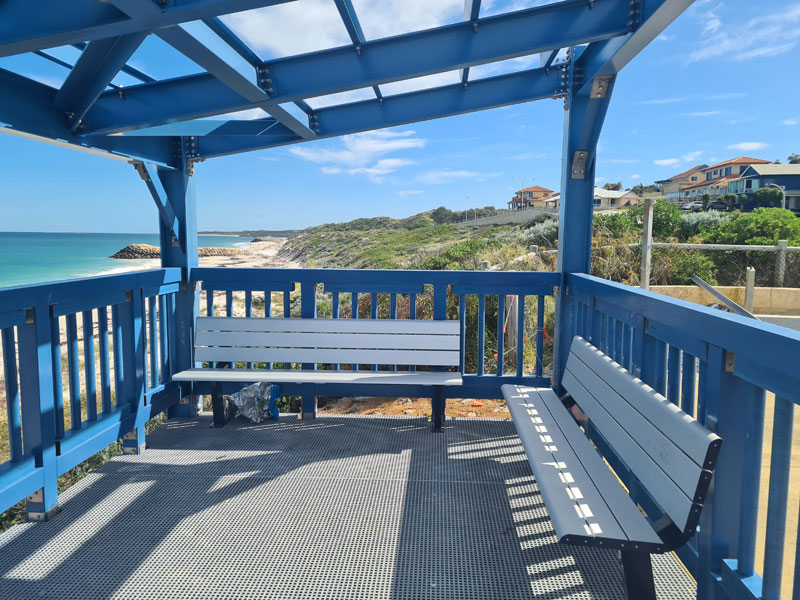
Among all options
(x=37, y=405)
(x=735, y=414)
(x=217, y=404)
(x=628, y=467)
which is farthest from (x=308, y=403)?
(x=735, y=414)

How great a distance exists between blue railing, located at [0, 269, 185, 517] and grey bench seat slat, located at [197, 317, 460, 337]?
0.67 meters

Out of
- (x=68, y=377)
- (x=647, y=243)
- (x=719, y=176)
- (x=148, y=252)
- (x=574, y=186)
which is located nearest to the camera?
(x=68, y=377)

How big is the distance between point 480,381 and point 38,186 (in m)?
69.0

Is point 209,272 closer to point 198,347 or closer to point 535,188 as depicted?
point 198,347

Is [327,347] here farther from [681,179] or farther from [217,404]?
[681,179]

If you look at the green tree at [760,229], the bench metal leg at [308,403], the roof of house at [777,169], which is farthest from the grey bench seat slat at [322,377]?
the roof of house at [777,169]

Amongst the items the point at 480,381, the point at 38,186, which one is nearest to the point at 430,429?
the point at 480,381

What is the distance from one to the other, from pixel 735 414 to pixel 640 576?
1.97 ft

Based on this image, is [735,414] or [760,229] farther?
[760,229]

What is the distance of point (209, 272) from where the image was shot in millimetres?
3947

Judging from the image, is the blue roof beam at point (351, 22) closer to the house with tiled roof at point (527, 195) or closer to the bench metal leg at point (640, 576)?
the bench metal leg at point (640, 576)

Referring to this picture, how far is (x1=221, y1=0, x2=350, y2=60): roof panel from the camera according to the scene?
2338 mm

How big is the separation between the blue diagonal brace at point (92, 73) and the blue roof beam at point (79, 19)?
513 mm

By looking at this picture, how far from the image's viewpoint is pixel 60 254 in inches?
1853
